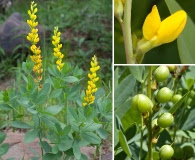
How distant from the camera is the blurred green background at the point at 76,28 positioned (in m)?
3.29

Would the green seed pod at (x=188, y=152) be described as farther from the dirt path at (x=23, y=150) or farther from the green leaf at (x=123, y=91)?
the dirt path at (x=23, y=150)

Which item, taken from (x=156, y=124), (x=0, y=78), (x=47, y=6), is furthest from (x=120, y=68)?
(x=47, y=6)

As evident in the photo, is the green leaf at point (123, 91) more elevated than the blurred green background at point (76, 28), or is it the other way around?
the blurred green background at point (76, 28)

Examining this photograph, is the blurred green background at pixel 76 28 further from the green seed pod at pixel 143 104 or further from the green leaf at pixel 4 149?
the green seed pod at pixel 143 104

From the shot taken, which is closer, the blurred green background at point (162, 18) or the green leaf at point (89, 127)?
the blurred green background at point (162, 18)

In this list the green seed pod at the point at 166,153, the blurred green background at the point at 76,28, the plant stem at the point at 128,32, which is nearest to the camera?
the plant stem at the point at 128,32

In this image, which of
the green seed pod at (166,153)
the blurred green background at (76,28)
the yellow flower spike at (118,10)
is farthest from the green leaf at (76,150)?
the blurred green background at (76,28)

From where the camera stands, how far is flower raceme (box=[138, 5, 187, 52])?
0.60 meters

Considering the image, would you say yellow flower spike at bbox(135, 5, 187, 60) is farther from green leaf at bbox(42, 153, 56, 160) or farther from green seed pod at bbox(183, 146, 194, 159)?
green leaf at bbox(42, 153, 56, 160)

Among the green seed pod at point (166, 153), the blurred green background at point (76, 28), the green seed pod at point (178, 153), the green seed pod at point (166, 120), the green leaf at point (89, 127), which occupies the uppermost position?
the blurred green background at point (76, 28)

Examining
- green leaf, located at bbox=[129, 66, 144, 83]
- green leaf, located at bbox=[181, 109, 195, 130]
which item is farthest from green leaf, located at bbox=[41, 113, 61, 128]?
green leaf, located at bbox=[129, 66, 144, 83]

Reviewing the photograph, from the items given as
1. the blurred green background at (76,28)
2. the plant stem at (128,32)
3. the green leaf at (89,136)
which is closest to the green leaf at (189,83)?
the green leaf at (89,136)

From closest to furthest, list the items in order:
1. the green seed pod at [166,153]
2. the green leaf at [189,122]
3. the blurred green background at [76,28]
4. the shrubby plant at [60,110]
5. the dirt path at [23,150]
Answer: the green seed pod at [166,153]
the green leaf at [189,122]
the shrubby plant at [60,110]
the dirt path at [23,150]
the blurred green background at [76,28]

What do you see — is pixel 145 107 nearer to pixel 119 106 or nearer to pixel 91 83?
pixel 119 106
